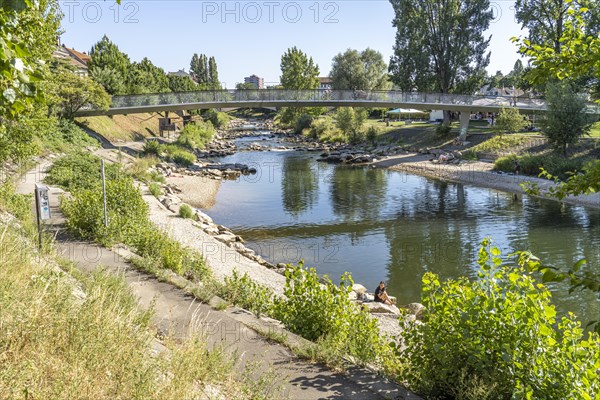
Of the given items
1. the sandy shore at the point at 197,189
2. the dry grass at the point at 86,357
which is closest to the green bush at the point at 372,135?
the sandy shore at the point at 197,189

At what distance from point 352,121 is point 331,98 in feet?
49.9

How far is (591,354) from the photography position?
18.2ft

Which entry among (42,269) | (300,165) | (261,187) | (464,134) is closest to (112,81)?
(300,165)

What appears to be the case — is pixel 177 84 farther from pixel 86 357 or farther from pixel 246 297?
pixel 86 357

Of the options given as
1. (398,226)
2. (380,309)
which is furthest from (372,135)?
(380,309)

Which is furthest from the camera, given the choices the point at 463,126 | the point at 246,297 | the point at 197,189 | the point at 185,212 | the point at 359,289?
the point at 463,126

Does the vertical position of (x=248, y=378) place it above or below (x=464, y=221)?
above

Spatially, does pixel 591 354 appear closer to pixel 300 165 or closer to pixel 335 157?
pixel 300 165

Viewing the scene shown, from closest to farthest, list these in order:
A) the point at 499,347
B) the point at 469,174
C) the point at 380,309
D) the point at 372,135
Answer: the point at 499,347, the point at 380,309, the point at 469,174, the point at 372,135

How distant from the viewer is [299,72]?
93.8m

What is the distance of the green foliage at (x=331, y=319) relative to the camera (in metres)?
7.43

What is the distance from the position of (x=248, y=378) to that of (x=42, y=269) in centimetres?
368

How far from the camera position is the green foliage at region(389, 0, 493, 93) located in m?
50.2

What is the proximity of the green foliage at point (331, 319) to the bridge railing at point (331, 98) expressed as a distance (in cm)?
3783
